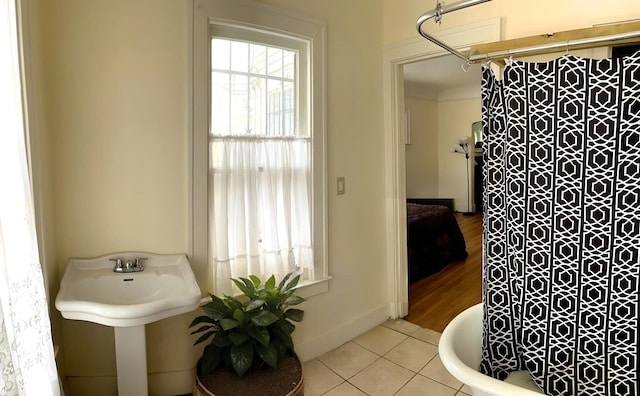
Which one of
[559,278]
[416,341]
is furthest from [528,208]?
[416,341]

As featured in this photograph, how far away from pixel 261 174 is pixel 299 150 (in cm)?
32

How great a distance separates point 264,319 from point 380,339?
1330mm

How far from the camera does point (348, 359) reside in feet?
8.13

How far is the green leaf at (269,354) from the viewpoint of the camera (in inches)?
66.7

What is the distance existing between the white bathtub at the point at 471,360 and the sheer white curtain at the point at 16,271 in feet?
4.20

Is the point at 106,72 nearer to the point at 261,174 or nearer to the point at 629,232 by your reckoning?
the point at 261,174

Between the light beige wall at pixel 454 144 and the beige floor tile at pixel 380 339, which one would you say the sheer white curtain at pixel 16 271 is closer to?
the beige floor tile at pixel 380 339

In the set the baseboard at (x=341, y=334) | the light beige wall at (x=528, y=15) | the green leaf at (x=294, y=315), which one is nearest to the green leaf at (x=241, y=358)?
the green leaf at (x=294, y=315)

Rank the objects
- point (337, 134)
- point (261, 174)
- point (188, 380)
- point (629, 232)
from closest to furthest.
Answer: point (629, 232) → point (188, 380) → point (261, 174) → point (337, 134)

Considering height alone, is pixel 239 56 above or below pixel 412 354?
above

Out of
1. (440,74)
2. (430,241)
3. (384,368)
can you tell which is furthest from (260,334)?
(440,74)

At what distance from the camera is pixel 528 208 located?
4.75ft

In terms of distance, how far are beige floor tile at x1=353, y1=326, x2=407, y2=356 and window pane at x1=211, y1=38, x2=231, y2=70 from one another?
2.05m

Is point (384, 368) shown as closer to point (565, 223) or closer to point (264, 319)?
point (264, 319)
